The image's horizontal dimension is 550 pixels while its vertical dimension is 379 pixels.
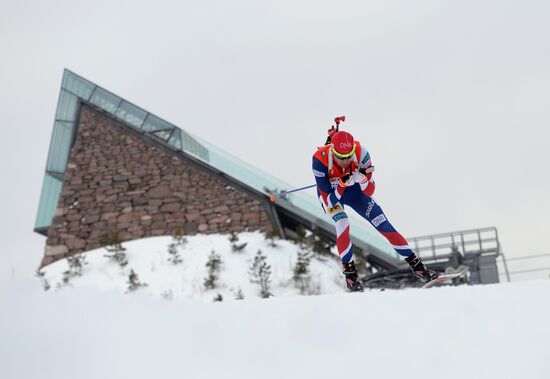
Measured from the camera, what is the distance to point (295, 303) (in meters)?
5.27

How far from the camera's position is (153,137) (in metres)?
21.5

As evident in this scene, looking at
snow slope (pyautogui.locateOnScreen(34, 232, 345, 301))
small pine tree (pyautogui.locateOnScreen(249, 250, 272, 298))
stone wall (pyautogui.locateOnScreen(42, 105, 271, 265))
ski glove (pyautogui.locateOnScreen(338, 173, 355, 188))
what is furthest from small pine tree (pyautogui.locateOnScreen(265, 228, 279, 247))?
ski glove (pyautogui.locateOnScreen(338, 173, 355, 188))

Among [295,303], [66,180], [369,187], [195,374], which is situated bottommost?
[195,374]

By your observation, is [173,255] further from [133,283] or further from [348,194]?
[348,194]

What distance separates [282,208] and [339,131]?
510 inches

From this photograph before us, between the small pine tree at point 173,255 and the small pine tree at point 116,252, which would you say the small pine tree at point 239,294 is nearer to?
the small pine tree at point 173,255

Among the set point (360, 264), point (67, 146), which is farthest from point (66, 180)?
point (360, 264)

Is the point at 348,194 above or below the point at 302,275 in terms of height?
below

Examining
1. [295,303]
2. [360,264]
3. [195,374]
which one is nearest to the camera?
[195,374]

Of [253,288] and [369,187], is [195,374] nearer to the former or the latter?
[369,187]

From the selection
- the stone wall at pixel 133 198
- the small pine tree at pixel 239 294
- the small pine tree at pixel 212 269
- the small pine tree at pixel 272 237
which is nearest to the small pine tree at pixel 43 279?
the stone wall at pixel 133 198

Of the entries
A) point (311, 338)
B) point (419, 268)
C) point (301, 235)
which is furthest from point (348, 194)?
point (301, 235)

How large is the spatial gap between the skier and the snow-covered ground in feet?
6.82

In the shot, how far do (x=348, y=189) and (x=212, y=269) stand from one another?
415 inches
